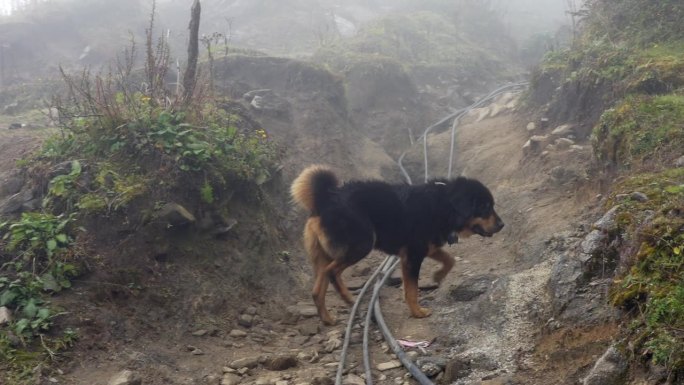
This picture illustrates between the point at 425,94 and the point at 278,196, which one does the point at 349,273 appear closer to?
the point at 278,196

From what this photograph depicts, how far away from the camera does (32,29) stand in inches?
840

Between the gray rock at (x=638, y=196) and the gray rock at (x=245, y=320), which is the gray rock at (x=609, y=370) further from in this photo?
the gray rock at (x=245, y=320)

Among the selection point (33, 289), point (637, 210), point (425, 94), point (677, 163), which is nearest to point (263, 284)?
point (33, 289)

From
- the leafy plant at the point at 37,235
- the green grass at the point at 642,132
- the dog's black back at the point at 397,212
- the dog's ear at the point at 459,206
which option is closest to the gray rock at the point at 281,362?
the dog's black back at the point at 397,212

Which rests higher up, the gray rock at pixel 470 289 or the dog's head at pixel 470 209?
the dog's head at pixel 470 209

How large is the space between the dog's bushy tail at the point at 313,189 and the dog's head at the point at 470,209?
1.59 meters

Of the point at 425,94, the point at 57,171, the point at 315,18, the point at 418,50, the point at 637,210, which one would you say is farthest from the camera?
the point at 315,18

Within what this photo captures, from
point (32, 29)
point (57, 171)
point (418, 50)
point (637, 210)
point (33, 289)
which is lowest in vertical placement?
point (33, 289)

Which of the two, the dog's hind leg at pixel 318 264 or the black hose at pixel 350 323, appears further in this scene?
the dog's hind leg at pixel 318 264

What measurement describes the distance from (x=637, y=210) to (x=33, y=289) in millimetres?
5603

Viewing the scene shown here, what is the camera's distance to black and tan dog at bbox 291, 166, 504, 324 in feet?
20.6

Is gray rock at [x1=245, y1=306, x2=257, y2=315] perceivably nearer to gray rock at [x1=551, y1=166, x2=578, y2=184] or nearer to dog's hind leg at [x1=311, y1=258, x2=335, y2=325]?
dog's hind leg at [x1=311, y1=258, x2=335, y2=325]

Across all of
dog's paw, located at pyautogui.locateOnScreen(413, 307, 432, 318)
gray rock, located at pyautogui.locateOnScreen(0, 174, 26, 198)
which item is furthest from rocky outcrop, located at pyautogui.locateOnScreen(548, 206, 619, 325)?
gray rock, located at pyautogui.locateOnScreen(0, 174, 26, 198)

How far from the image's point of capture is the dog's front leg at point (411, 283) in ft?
20.5
